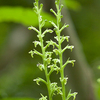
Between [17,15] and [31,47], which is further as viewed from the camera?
[31,47]

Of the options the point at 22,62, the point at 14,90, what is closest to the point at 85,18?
the point at 22,62

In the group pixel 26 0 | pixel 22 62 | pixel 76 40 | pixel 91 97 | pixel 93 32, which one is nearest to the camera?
pixel 91 97

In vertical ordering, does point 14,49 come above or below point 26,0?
below

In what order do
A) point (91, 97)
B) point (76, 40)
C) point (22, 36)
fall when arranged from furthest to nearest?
point (22, 36) → point (76, 40) → point (91, 97)

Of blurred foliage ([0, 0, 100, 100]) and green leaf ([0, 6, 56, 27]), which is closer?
green leaf ([0, 6, 56, 27])

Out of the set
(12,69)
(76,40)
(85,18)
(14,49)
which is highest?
(85,18)

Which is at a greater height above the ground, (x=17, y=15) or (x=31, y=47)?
(x=31, y=47)

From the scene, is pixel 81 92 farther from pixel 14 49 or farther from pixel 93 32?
pixel 93 32

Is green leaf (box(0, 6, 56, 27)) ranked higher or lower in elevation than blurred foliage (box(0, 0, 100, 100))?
lower

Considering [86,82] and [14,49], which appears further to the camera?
[14,49]

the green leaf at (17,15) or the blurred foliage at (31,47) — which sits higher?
the blurred foliage at (31,47)

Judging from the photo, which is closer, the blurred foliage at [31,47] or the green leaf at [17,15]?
the green leaf at [17,15]
